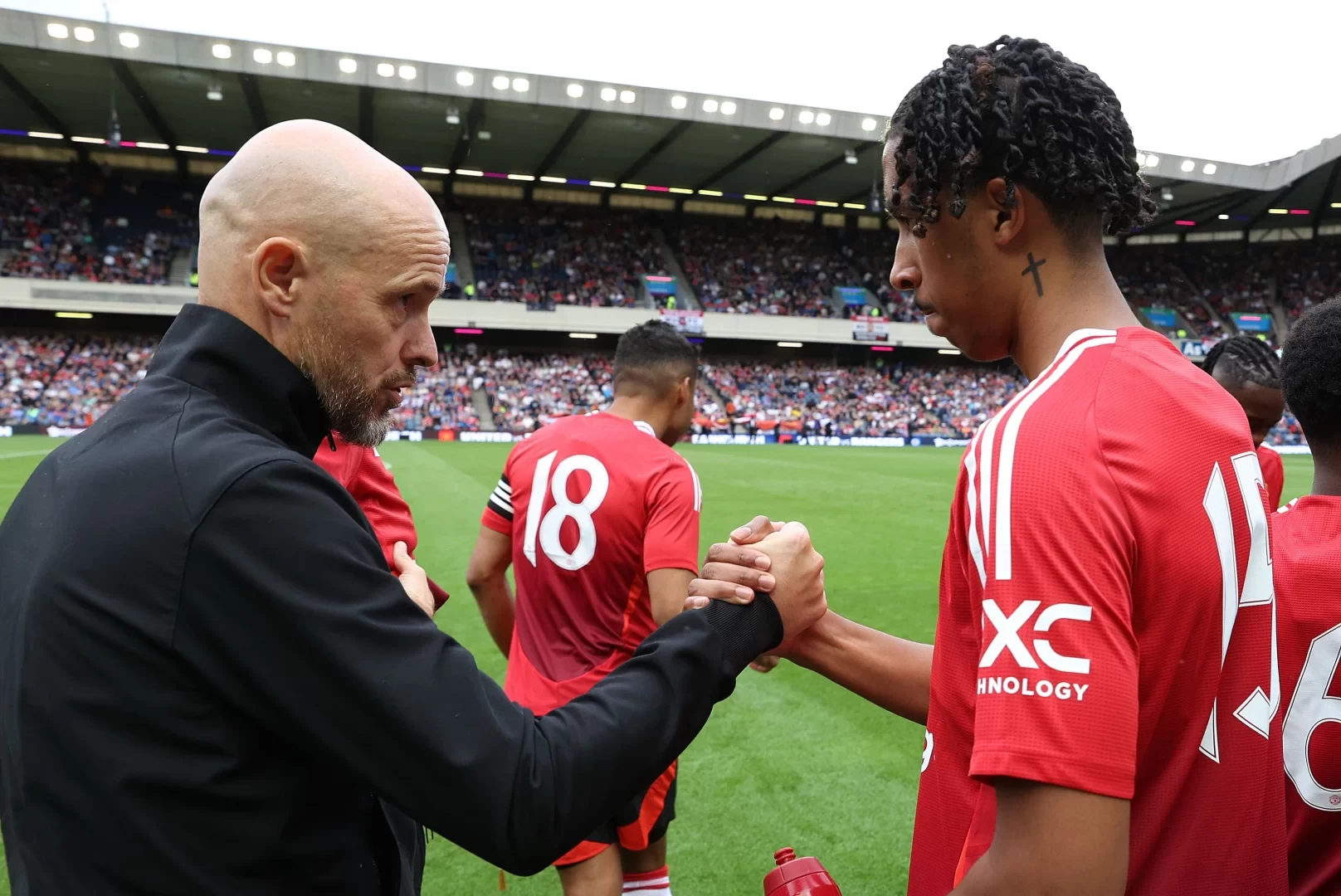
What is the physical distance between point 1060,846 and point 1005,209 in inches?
40.7

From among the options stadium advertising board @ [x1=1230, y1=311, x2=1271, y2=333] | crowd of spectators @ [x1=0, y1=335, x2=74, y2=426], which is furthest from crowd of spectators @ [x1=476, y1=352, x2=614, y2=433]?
stadium advertising board @ [x1=1230, y1=311, x2=1271, y2=333]

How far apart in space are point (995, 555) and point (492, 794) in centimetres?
80

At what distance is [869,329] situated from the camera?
147ft

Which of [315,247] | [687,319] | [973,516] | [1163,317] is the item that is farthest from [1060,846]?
[1163,317]

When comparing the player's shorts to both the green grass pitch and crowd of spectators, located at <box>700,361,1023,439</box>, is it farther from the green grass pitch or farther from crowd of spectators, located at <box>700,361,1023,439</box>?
crowd of spectators, located at <box>700,361,1023,439</box>

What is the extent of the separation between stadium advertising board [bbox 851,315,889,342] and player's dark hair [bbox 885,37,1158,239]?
4444 centimetres

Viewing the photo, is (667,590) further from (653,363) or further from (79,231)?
(79,231)

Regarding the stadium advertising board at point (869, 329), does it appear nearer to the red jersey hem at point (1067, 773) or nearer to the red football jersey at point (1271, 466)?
the red football jersey at point (1271, 466)

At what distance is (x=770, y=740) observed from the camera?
5.44 metres

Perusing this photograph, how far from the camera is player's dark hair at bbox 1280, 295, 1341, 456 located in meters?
2.16

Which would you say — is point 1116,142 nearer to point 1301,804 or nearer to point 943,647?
point 943,647

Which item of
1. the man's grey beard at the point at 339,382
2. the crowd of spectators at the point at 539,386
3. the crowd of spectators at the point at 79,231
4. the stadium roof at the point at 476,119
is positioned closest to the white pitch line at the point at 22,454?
the stadium roof at the point at 476,119

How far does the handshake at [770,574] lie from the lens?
1.65 m

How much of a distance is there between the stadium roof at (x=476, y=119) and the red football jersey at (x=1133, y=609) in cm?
3293
